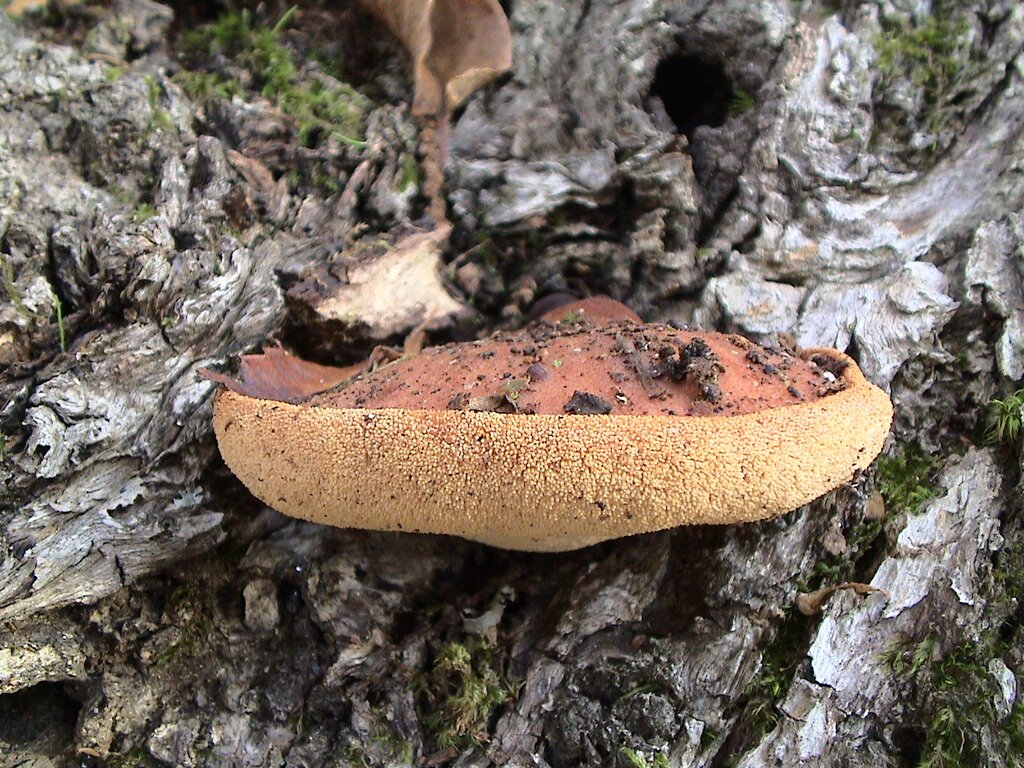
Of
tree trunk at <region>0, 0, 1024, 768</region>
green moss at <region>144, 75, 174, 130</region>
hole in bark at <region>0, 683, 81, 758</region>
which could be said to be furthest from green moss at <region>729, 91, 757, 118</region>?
hole in bark at <region>0, 683, 81, 758</region>

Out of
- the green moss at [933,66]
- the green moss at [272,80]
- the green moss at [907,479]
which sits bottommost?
the green moss at [907,479]

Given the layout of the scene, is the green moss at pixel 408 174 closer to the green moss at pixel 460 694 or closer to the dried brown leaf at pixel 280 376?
the dried brown leaf at pixel 280 376

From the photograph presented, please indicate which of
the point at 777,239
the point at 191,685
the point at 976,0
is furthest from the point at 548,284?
the point at 976,0

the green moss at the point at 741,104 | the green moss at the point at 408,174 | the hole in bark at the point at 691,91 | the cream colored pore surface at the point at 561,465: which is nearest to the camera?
the cream colored pore surface at the point at 561,465

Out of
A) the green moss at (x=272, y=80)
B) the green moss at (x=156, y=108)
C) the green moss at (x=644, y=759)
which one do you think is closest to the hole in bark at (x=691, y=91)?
the green moss at (x=272, y=80)

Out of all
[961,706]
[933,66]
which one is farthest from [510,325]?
[933,66]

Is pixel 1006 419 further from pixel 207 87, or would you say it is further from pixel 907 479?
pixel 207 87

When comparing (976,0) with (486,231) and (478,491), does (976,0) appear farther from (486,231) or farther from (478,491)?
(478,491)

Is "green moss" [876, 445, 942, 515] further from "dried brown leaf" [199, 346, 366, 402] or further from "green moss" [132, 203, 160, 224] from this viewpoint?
"green moss" [132, 203, 160, 224]
